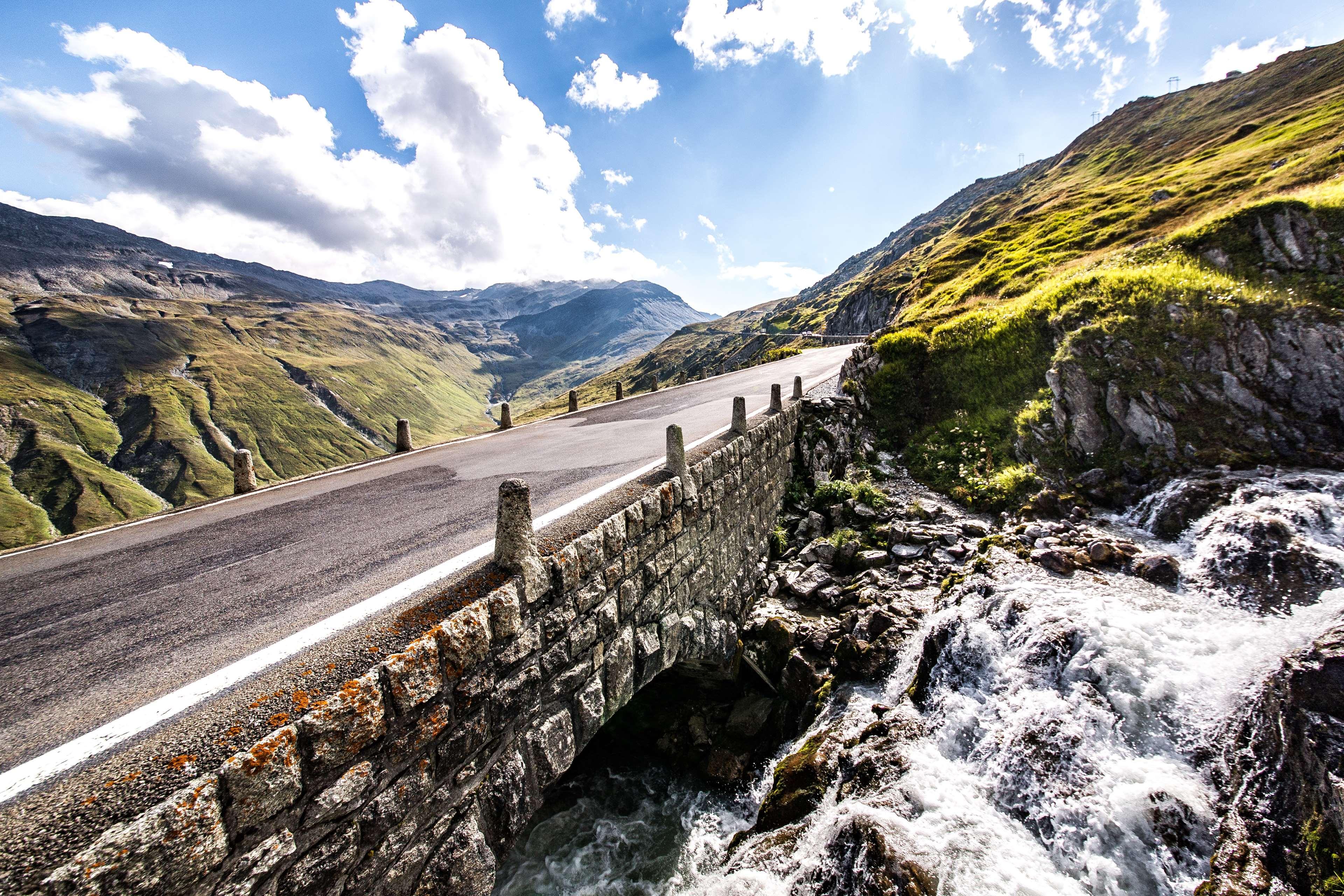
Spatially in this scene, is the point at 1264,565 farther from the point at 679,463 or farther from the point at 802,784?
the point at 679,463

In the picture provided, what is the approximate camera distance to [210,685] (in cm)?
369

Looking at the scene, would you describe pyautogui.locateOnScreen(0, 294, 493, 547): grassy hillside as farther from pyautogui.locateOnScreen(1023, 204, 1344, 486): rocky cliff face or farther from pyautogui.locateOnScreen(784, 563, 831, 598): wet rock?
pyautogui.locateOnScreen(1023, 204, 1344, 486): rocky cliff face

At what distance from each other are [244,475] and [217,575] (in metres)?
4.61

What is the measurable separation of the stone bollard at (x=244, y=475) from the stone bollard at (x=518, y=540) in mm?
7099

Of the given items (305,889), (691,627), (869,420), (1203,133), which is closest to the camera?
(305,889)

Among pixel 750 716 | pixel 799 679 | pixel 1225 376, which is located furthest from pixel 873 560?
pixel 1225 376

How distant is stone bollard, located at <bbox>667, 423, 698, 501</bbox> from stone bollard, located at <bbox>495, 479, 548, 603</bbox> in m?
3.43

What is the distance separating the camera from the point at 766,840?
735cm

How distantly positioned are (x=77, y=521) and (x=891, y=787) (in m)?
160

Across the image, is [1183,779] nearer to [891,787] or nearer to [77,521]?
[891,787]

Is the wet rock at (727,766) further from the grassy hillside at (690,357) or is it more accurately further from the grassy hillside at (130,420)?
the grassy hillside at (130,420)

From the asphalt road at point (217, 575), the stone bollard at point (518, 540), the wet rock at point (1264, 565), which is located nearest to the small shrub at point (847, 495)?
the asphalt road at point (217, 575)

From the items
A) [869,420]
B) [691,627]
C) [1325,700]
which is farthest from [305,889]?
[869,420]

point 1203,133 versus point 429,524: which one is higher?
point 1203,133
